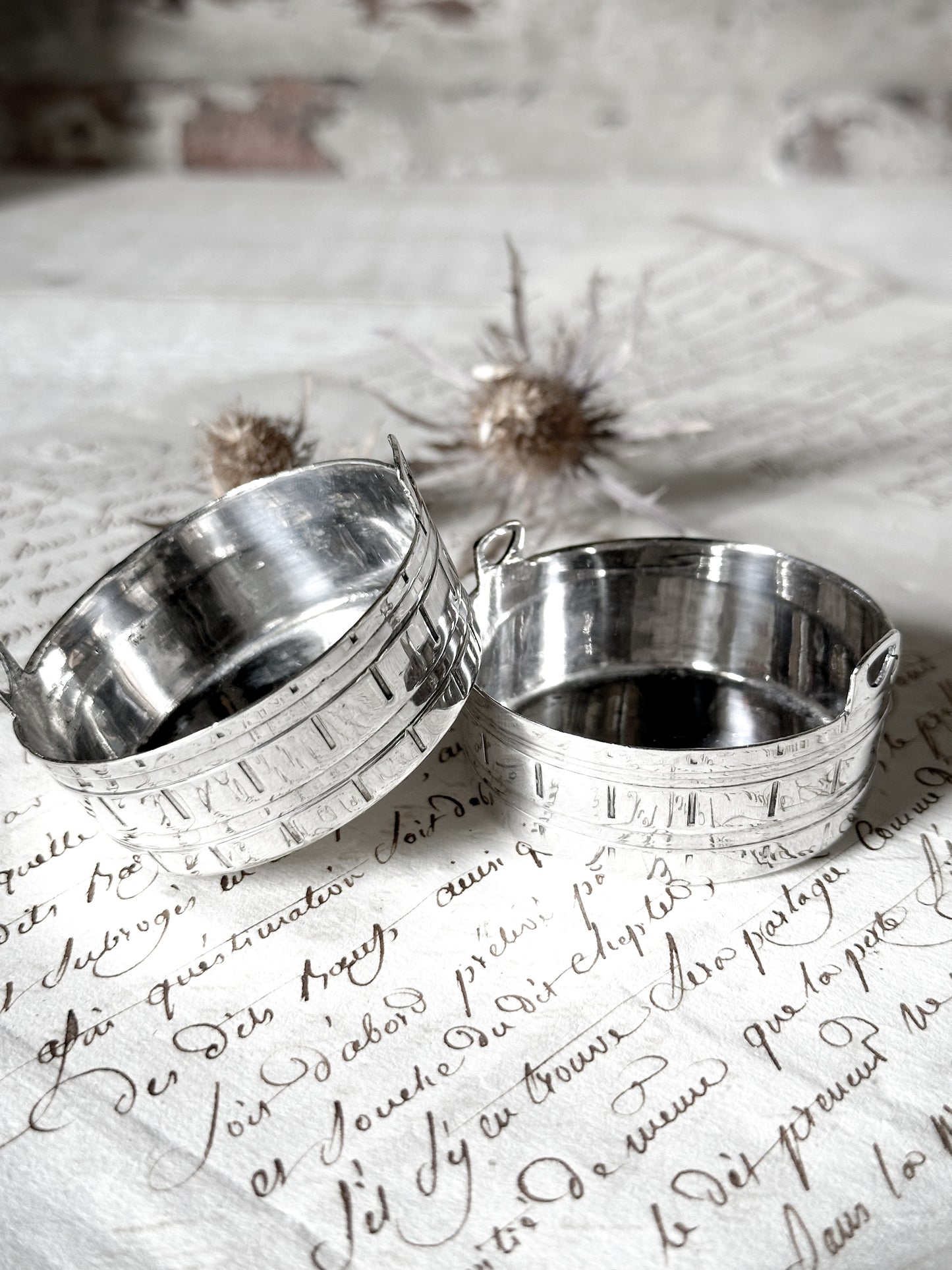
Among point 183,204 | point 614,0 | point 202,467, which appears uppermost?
point 614,0

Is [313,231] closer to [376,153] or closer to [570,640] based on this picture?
[376,153]

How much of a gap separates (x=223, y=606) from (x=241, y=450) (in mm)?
108

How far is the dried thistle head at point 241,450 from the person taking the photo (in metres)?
0.76

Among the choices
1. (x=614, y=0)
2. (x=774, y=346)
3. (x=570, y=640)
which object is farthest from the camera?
(x=614, y=0)

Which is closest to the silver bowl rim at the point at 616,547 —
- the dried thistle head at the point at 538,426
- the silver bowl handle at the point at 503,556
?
the silver bowl handle at the point at 503,556

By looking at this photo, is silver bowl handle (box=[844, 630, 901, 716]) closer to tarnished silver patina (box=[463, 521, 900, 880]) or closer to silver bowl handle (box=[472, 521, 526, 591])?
tarnished silver patina (box=[463, 521, 900, 880])

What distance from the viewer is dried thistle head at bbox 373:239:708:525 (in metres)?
0.79

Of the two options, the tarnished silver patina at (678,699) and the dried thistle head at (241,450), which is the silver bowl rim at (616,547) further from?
the dried thistle head at (241,450)

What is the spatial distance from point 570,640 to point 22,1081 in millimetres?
372

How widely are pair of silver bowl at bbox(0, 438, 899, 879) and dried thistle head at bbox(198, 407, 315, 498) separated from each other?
8 cm

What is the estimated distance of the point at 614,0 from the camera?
5.62 ft

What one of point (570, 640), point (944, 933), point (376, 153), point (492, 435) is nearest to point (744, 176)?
point (376, 153)

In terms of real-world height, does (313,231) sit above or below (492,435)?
below

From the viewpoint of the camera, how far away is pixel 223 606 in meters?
0.71
